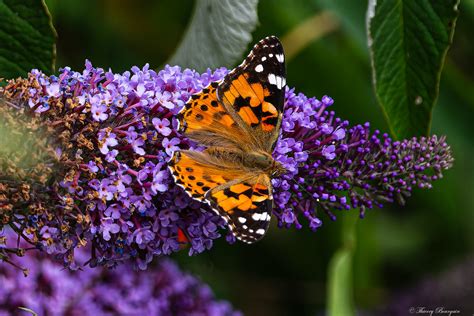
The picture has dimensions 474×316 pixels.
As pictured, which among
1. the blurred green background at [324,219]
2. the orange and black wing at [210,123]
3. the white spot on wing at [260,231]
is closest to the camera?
the white spot on wing at [260,231]

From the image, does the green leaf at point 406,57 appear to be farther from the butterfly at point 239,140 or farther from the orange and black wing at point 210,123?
the orange and black wing at point 210,123

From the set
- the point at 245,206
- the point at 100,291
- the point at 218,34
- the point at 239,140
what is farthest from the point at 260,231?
the point at 100,291

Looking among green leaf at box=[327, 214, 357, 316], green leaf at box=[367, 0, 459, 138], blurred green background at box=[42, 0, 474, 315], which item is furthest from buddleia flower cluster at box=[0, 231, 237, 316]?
green leaf at box=[367, 0, 459, 138]

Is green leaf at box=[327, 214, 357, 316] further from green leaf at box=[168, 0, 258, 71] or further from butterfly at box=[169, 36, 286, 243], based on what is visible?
green leaf at box=[168, 0, 258, 71]

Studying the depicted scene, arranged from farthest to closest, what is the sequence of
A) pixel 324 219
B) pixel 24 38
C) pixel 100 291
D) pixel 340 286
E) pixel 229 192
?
pixel 324 219, pixel 100 291, pixel 340 286, pixel 24 38, pixel 229 192

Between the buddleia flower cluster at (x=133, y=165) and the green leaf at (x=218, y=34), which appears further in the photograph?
the green leaf at (x=218, y=34)

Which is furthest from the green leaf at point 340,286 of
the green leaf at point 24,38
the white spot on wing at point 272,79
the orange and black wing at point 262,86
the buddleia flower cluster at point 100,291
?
the green leaf at point 24,38

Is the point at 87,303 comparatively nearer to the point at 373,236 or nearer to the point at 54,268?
the point at 54,268

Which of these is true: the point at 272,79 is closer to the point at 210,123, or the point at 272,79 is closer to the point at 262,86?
the point at 262,86
